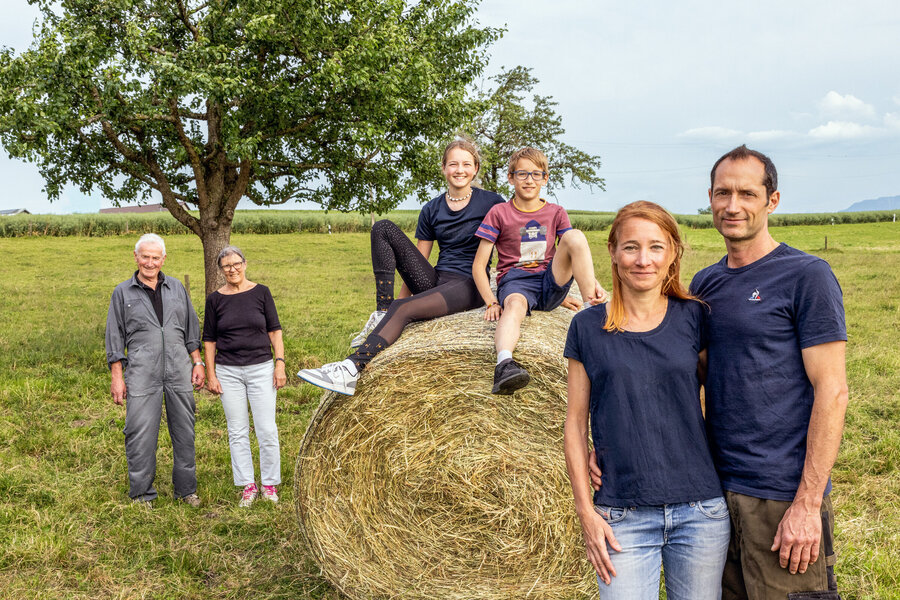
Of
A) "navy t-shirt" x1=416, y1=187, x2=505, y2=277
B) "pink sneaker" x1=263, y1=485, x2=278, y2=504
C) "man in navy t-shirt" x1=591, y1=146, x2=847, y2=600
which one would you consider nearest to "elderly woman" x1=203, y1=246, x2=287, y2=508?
"pink sneaker" x1=263, y1=485, x2=278, y2=504

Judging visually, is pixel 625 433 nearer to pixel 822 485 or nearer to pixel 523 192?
pixel 822 485

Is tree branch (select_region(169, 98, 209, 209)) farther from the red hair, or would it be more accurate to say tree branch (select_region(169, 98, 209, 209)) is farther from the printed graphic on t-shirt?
the red hair

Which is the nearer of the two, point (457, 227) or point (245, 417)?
point (457, 227)

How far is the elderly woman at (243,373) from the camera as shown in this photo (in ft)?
19.1

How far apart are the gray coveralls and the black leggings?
2.05 metres

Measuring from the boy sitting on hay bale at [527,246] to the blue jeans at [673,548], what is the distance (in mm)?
2000

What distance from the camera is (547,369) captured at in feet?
13.8

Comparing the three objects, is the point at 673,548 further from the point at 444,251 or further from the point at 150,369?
the point at 150,369

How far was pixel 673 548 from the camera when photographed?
8.30 ft

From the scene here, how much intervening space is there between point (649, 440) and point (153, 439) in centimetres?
476

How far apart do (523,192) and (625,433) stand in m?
2.45

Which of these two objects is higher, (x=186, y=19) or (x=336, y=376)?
(x=186, y=19)

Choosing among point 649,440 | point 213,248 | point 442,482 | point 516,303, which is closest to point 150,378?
point 442,482

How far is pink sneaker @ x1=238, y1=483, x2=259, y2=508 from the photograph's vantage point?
5.77m
